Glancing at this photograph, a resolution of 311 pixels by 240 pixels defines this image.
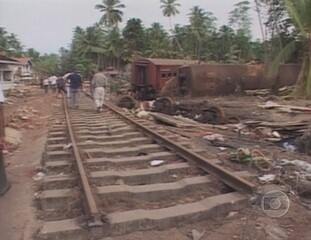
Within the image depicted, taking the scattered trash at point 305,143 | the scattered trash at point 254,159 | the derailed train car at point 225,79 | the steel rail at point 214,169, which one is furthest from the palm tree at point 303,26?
the scattered trash at point 254,159

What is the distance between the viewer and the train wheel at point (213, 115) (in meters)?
14.8

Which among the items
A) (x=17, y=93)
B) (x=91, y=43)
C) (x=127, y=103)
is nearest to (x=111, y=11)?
(x=91, y=43)

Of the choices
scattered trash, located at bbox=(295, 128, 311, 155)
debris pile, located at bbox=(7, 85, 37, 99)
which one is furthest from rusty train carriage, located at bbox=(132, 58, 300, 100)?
debris pile, located at bbox=(7, 85, 37, 99)

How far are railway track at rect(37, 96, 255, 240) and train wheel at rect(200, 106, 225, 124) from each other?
625cm

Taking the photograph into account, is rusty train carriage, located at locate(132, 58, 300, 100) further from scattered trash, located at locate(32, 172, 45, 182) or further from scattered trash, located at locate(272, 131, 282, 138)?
scattered trash, located at locate(32, 172, 45, 182)

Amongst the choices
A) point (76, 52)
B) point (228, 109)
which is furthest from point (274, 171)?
point (76, 52)

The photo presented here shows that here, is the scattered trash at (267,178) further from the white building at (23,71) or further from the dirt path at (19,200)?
the white building at (23,71)

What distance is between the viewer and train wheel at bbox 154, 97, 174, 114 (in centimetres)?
1814

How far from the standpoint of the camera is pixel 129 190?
5520mm

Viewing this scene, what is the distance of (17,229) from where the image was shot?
15.5ft

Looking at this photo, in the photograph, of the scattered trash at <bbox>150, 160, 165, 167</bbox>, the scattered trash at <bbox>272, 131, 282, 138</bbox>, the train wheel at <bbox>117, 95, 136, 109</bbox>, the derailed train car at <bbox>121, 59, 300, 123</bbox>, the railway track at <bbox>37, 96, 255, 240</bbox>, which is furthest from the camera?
the train wheel at <bbox>117, 95, 136, 109</bbox>

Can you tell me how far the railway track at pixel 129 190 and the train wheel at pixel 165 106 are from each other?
9445 millimetres

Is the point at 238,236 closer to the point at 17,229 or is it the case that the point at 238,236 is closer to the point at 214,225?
the point at 214,225

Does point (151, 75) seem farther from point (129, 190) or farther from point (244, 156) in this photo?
point (129, 190)
